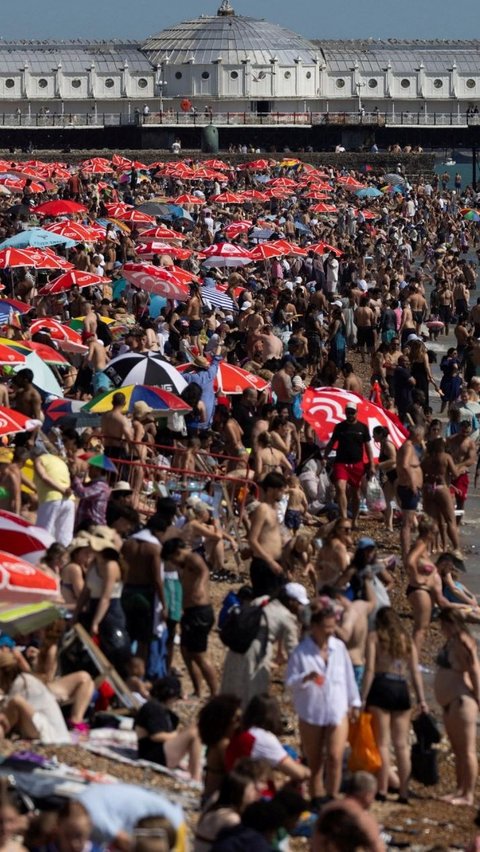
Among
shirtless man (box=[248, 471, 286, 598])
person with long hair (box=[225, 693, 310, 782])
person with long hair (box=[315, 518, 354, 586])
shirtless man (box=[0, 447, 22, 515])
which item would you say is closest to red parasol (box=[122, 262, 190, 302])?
shirtless man (box=[0, 447, 22, 515])

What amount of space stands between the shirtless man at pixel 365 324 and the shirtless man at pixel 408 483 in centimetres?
1087

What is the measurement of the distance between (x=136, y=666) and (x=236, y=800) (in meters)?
2.82

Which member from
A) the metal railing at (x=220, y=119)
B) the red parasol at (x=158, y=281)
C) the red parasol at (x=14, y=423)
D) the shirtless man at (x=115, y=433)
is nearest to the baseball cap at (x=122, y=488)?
the red parasol at (x=14, y=423)

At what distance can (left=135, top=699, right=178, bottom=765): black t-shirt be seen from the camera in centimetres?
872

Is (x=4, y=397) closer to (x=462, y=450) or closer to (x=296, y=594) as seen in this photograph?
(x=462, y=450)

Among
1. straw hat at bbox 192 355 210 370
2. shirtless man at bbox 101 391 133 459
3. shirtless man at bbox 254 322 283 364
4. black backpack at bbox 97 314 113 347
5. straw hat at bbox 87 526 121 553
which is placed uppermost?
straw hat at bbox 87 526 121 553

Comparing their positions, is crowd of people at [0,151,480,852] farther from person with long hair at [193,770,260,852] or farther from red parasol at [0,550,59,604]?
red parasol at [0,550,59,604]

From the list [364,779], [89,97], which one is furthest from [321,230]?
[89,97]

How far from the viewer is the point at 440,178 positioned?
258ft

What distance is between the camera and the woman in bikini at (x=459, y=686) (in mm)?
9414

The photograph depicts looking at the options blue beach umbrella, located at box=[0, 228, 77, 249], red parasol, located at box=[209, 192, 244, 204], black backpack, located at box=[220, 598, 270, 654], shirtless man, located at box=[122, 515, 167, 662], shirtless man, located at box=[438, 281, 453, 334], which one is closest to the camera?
black backpack, located at box=[220, 598, 270, 654]

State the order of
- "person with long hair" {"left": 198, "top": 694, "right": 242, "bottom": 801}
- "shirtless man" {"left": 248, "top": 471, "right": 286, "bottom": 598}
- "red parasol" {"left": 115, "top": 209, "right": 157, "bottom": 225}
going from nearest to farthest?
"person with long hair" {"left": 198, "top": 694, "right": 242, "bottom": 801}
"shirtless man" {"left": 248, "top": 471, "right": 286, "bottom": 598}
"red parasol" {"left": 115, "top": 209, "right": 157, "bottom": 225}

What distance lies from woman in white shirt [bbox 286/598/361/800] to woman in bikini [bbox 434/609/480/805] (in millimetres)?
823

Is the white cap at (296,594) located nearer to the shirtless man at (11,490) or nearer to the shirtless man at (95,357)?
the shirtless man at (11,490)
